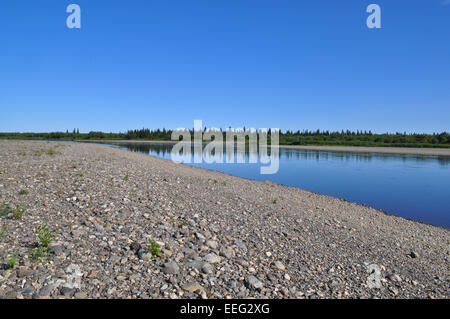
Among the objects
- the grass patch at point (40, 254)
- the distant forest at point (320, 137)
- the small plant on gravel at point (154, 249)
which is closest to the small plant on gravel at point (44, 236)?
the grass patch at point (40, 254)

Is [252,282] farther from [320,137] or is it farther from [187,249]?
[320,137]

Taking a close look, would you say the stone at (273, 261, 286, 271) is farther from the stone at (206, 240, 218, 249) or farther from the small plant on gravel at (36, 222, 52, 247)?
the small plant on gravel at (36, 222, 52, 247)

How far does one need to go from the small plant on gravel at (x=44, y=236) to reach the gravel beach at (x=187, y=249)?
4cm

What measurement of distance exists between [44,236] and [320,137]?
474 feet

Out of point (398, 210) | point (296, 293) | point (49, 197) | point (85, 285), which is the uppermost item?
point (49, 197)

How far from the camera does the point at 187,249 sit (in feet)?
19.8

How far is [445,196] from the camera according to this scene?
19.6m

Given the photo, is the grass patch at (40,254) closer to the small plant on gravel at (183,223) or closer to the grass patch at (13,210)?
the grass patch at (13,210)

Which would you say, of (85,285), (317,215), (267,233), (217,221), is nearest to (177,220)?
(217,221)

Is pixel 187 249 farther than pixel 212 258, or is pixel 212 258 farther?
pixel 187 249

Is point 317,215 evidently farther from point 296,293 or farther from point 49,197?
point 49,197

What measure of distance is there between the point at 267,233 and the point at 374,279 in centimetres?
283

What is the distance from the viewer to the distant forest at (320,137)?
105062 mm

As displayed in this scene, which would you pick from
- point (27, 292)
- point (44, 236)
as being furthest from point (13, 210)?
point (27, 292)
